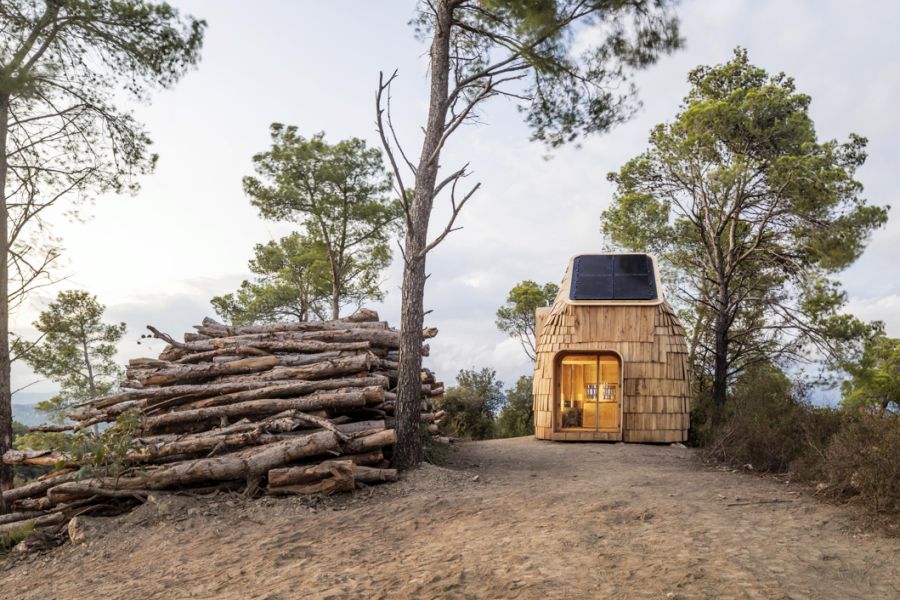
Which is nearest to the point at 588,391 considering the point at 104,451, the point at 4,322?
the point at 104,451

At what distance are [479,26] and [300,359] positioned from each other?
716 centimetres

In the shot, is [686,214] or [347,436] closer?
[347,436]

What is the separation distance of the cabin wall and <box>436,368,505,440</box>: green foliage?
13.2ft

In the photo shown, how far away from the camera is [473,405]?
18.8m

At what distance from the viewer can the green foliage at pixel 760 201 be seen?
1633 cm

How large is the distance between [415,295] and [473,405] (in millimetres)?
10536

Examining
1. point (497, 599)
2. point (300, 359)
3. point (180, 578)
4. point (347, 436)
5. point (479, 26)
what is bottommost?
point (180, 578)

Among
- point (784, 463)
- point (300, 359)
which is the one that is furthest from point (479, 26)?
point (784, 463)

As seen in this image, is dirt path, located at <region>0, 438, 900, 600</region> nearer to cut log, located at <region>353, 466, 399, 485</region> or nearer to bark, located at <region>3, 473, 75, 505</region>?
cut log, located at <region>353, 466, 399, 485</region>

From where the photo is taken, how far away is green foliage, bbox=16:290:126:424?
74.2 ft

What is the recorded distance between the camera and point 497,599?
377cm

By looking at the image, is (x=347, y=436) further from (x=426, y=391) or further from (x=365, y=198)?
(x=365, y=198)

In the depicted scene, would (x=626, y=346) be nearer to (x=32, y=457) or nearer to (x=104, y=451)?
(x=104, y=451)

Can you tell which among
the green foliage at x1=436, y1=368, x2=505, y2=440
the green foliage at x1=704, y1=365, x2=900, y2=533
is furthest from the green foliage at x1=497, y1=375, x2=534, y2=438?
the green foliage at x1=704, y1=365, x2=900, y2=533
